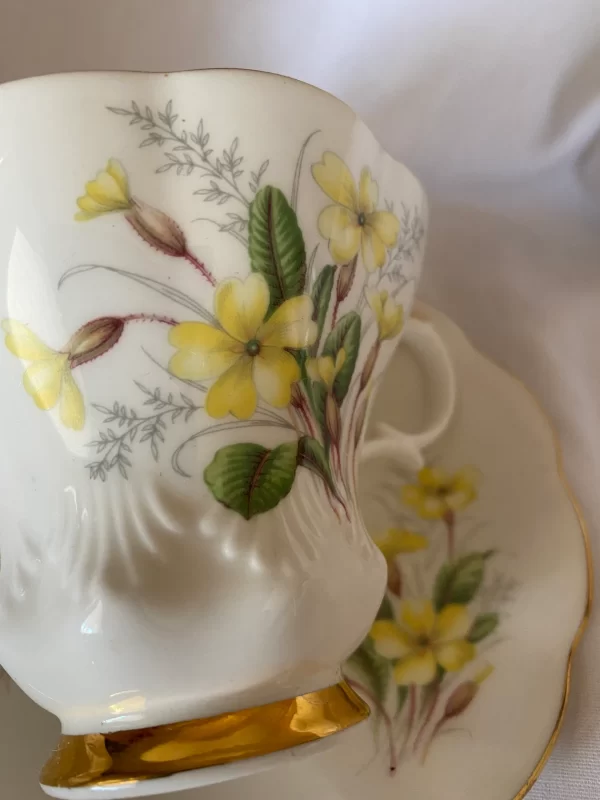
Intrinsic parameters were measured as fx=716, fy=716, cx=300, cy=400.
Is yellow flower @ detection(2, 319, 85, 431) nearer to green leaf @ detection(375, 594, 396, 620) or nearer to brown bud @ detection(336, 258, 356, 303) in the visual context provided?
brown bud @ detection(336, 258, 356, 303)

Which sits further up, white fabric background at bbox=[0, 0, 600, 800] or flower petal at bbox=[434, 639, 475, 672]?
white fabric background at bbox=[0, 0, 600, 800]

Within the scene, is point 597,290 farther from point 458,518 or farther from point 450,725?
point 450,725

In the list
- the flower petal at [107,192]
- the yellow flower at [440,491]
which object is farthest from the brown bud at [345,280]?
the yellow flower at [440,491]

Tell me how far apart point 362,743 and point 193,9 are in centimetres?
52

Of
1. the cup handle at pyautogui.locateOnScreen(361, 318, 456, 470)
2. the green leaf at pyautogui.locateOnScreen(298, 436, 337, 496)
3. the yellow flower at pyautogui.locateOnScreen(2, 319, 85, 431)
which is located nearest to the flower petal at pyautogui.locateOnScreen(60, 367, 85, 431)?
the yellow flower at pyautogui.locateOnScreen(2, 319, 85, 431)

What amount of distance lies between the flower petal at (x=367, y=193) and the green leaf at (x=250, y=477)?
135 mm

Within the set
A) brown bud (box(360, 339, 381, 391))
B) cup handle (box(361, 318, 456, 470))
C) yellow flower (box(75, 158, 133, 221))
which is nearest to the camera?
yellow flower (box(75, 158, 133, 221))

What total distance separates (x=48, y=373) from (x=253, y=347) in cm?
9

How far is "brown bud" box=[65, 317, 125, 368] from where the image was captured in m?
0.32

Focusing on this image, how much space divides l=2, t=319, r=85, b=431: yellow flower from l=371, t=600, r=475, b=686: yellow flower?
30 cm

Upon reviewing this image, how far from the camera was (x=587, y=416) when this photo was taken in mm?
563

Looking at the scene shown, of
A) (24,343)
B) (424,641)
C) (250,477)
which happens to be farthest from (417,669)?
(24,343)

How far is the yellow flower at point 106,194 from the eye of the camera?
1.03ft

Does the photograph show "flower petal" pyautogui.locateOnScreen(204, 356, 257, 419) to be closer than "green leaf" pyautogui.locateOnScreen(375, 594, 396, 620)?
Yes
